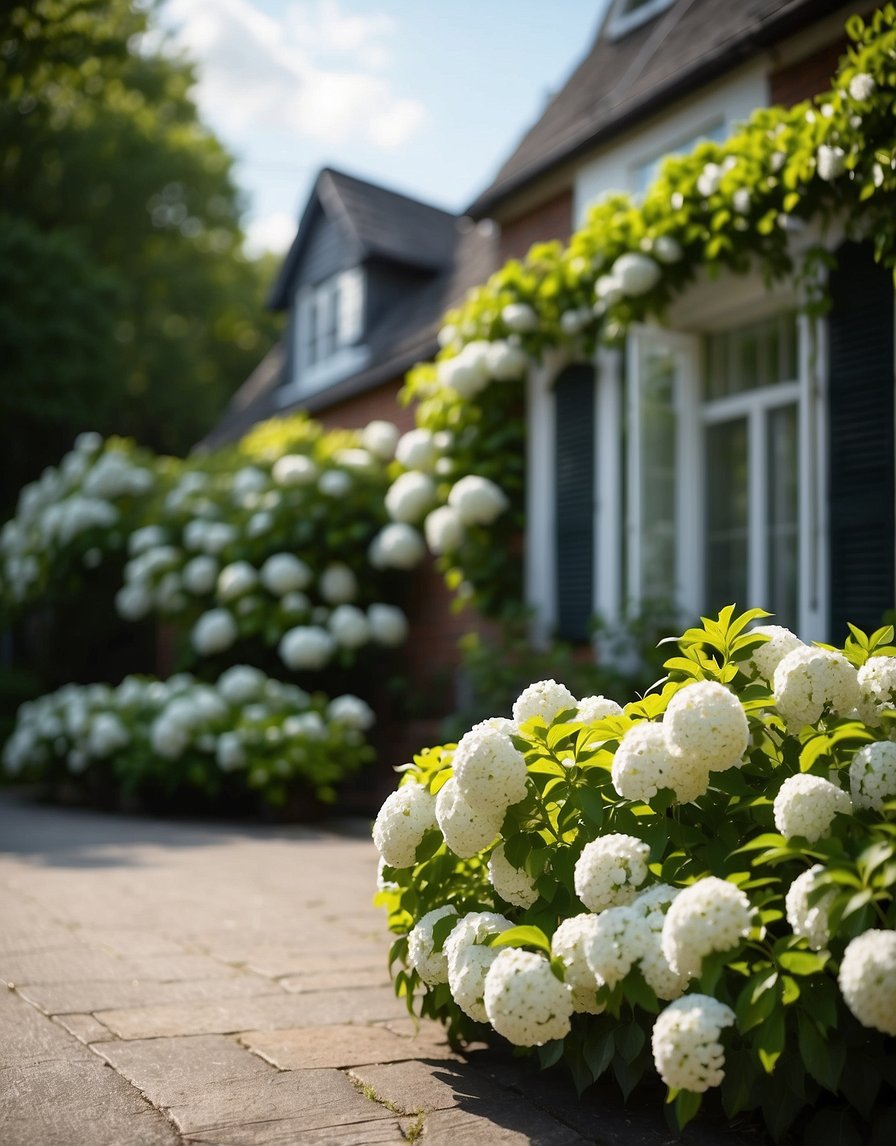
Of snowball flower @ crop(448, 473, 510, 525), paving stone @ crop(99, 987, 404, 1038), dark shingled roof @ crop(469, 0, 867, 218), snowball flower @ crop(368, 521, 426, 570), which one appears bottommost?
paving stone @ crop(99, 987, 404, 1038)

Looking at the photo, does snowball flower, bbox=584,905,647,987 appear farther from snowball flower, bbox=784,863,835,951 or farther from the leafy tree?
the leafy tree

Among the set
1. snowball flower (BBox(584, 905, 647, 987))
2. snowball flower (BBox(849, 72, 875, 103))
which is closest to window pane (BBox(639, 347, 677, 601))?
snowball flower (BBox(849, 72, 875, 103))

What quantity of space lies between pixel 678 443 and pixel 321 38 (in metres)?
3.51

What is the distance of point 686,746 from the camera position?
2.14 m

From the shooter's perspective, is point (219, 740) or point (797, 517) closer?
point (797, 517)

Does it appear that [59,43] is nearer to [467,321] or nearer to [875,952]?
[467,321]

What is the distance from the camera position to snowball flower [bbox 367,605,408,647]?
355 inches

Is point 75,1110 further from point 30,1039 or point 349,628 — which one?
point 349,628

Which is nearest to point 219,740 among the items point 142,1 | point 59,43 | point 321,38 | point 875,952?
point 321,38

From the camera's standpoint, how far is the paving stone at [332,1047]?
8.78 ft

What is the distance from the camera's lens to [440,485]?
8328 millimetres

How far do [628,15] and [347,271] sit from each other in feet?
15.3

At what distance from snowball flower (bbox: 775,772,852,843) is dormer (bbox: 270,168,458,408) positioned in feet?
31.1

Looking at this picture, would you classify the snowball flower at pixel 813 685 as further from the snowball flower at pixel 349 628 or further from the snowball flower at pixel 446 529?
the snowball flower at pixel 349 628
